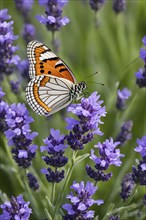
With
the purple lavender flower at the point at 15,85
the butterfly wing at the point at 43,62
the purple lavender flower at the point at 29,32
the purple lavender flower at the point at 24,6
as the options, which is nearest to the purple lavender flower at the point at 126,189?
the butterfly wing at the point at 43,62

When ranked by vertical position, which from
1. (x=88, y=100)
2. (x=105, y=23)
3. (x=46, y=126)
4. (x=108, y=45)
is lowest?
(x=88, y=100)

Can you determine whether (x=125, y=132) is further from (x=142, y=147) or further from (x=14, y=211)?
(x=14, y=211)

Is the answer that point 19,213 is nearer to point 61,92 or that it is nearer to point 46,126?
point 61,92

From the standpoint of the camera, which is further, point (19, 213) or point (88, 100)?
point (88, 100)

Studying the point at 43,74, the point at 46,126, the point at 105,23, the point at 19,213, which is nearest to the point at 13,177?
the point at 46,126

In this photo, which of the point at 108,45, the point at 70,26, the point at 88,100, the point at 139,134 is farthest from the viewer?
the point at 70,26

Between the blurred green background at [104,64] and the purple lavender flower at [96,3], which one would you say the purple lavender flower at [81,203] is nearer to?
the blurred green background at [104,64]

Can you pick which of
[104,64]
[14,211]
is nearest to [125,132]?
[14,211]
